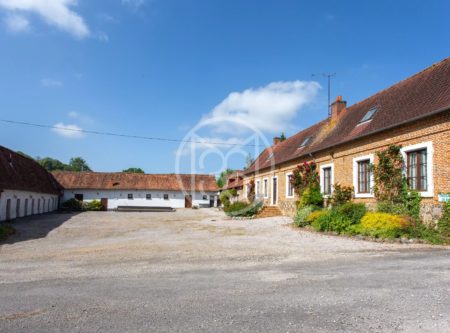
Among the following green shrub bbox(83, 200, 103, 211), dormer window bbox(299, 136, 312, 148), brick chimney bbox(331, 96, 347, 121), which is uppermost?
brick chimney bbox(331, 96, 347, 121)

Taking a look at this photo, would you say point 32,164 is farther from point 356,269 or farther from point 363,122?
point 356,269

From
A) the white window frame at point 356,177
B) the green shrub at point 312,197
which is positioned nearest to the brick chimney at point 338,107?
the green shrub at point 312,197

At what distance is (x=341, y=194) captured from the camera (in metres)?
16.7

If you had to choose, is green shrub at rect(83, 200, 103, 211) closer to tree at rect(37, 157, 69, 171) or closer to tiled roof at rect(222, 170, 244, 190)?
tiled roof at rect(222, 170, 244, 190)

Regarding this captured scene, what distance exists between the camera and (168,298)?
5.32 m

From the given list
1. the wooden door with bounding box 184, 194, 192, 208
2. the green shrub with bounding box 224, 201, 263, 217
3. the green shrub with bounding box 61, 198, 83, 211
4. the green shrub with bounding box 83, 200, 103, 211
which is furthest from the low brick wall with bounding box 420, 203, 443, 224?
the wooden door with bounding box 184, 194, 192, 208

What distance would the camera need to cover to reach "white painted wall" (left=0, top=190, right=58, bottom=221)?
21612 mm

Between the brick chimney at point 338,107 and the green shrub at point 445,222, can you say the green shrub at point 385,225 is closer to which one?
the green shrub at point 445,222

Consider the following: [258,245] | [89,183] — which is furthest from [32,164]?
[258,245]

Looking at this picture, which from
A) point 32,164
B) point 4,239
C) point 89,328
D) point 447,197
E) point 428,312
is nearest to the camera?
point 89,328

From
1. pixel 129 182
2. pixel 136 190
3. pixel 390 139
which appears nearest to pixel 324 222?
pixel 390 139

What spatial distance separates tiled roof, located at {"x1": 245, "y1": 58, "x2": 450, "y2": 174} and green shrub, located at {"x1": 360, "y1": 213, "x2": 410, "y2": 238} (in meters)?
3.50

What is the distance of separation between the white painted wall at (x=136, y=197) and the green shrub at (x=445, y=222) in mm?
38020

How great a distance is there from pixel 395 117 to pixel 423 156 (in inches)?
92.2
